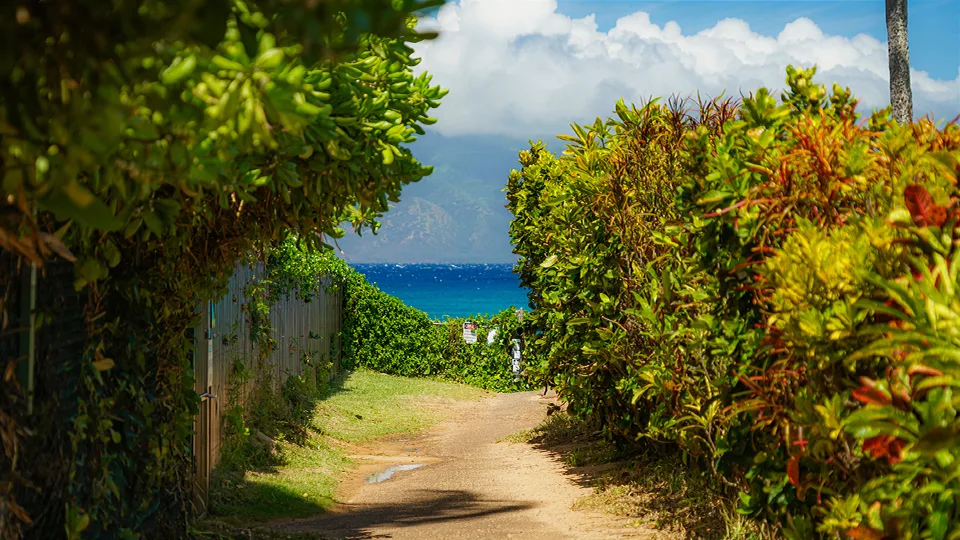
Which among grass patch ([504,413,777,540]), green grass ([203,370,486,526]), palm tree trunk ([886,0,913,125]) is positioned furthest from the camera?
palm tree trunk ([886,0,913,125])

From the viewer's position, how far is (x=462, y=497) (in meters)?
8.57

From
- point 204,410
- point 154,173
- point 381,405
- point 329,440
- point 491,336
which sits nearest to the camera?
point 154,173

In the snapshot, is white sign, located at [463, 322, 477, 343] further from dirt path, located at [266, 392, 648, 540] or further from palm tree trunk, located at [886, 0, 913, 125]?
palm tree trunk, located at [886, 0, 913, 125]

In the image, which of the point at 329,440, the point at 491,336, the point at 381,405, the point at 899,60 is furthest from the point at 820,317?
the point at 491,336

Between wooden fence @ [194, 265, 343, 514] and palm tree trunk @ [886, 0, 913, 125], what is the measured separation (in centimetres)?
758

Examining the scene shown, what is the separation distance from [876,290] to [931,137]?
1.01 metres

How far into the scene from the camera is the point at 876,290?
3105 mm

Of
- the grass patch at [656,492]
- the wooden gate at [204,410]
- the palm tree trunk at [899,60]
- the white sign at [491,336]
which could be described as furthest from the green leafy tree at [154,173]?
the white sign at [491,336]

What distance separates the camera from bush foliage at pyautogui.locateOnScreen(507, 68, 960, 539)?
8.16 ft

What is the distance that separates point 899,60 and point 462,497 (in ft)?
23.1

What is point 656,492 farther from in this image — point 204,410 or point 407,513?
point 204,410

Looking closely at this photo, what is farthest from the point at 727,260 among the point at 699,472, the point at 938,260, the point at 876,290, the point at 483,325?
the point at 483,325

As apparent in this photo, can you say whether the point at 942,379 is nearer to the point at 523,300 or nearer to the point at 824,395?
the point at 824,395

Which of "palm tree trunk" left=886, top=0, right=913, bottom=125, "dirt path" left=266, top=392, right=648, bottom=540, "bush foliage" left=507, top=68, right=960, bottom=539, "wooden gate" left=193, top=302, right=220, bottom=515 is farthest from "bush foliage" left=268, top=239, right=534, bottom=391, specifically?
"bush foliage" left=507, top=68, right=960, bottom=539
